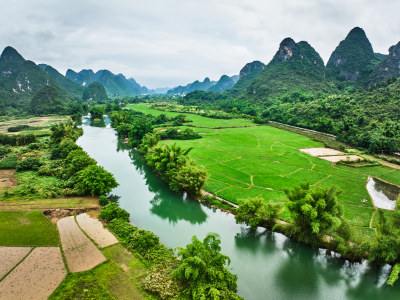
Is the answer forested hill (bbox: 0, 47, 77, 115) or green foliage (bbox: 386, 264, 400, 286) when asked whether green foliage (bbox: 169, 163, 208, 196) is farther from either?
forested hill (bbox: 0, 47, 77, 115)

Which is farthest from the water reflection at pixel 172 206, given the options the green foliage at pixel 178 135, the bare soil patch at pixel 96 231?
the green foliage at pixel 178 135

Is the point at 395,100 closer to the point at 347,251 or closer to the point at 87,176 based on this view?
the point at 347,251

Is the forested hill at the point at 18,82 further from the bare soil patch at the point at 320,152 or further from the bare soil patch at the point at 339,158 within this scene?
the bare soil patch at the point at 339,158

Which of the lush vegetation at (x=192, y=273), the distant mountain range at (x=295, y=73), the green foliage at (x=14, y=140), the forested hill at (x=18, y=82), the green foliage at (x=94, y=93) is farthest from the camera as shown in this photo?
the green foliage at (x=94, y=93)

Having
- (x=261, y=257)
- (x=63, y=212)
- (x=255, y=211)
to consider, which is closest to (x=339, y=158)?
(x=255, y=211)

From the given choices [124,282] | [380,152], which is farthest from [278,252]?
[380,152]

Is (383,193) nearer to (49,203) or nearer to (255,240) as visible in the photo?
(255,240)

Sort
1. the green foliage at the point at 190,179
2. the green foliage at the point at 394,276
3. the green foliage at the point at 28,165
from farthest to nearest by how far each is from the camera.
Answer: the green foliage at the point at 28,165
the green foliage at the point at 190,179
the green foliage at the point at 394,276

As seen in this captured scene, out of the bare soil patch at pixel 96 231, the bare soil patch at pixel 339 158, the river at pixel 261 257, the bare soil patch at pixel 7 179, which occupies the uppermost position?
the bare soil patch at pixel 339 158
